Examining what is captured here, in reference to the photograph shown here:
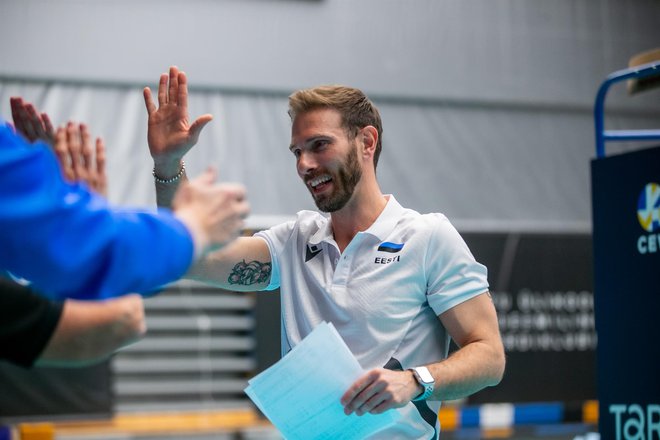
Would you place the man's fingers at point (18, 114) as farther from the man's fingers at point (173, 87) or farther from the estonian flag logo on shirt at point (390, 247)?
the estonian flag logo on shirt at point (390, 247)

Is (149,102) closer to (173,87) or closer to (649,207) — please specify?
(173,87)

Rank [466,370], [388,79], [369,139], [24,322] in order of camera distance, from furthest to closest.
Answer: [388,79] < [369,139] < [466,370] < [24,322]

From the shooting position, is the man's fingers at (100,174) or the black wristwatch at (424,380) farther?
the black wristwatch at (424,380)

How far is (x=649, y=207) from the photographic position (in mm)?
3143

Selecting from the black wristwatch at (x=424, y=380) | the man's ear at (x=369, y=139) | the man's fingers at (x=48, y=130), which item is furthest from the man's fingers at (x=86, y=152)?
the man's ear at (x=369, y=139)

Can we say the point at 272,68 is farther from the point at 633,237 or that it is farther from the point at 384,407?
the point at 384,407

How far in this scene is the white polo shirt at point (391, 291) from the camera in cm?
257

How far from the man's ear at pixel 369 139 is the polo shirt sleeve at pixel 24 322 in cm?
147

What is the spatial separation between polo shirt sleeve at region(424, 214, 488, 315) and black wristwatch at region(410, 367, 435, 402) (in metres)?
0.24

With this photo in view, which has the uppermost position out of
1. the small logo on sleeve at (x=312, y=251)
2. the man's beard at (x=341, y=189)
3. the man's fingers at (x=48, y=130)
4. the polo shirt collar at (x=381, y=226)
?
the man's fingers at (x=48, y=130)

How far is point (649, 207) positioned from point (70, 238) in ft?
7.45

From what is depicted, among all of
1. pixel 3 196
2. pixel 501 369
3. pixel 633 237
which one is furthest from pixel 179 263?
pixel 633 237

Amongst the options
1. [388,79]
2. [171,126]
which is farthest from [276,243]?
[388,79]

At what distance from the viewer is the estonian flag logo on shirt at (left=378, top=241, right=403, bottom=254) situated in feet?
8.74
